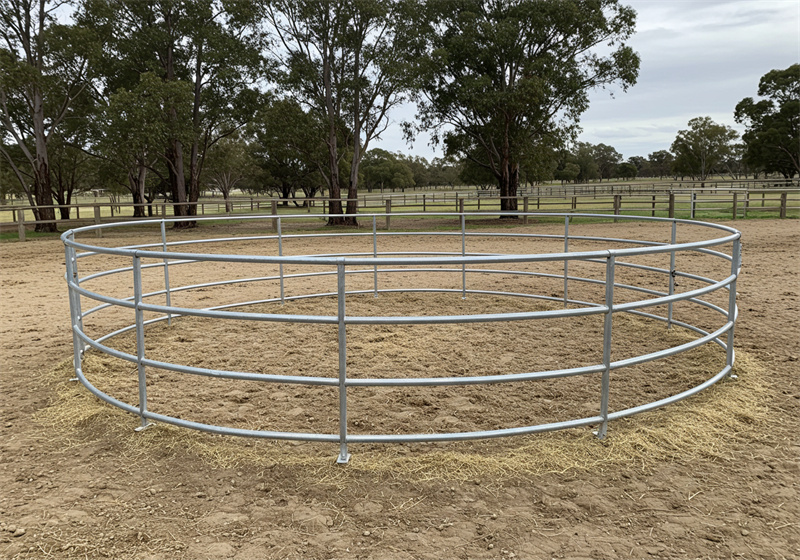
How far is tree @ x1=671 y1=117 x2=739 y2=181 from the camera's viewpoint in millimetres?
76062

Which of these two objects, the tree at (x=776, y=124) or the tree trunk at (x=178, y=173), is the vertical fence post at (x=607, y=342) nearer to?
the tree trunk at (x=178, y=173)

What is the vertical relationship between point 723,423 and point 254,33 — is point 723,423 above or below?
below

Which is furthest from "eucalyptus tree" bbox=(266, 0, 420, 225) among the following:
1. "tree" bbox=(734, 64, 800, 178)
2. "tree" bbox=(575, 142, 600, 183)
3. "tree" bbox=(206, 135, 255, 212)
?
"tree" bbox=(575, 142, 600, 183)

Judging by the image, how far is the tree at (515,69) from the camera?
76.7 ft

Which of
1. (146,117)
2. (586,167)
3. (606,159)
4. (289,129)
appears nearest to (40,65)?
(146,117)

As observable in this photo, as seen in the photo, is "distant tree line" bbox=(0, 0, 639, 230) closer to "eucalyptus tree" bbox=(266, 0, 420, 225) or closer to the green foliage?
"eucalyptus tree" bbox=(266, 0, 420, 225)

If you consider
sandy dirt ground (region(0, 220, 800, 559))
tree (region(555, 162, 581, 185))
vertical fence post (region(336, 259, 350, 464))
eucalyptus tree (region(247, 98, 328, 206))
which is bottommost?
sandy dirt ground (region(0, 220, 800, 559))

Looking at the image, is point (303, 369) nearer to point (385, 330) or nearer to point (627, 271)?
point (385, 330)

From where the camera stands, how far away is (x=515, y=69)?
2469cm

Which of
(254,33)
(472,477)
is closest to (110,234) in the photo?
(254,33)

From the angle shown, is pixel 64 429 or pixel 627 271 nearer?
pixel 64 429

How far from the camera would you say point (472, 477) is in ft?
11.2

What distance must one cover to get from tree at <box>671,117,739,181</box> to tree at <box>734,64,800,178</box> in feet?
71.6

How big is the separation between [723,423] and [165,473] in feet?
12.3
